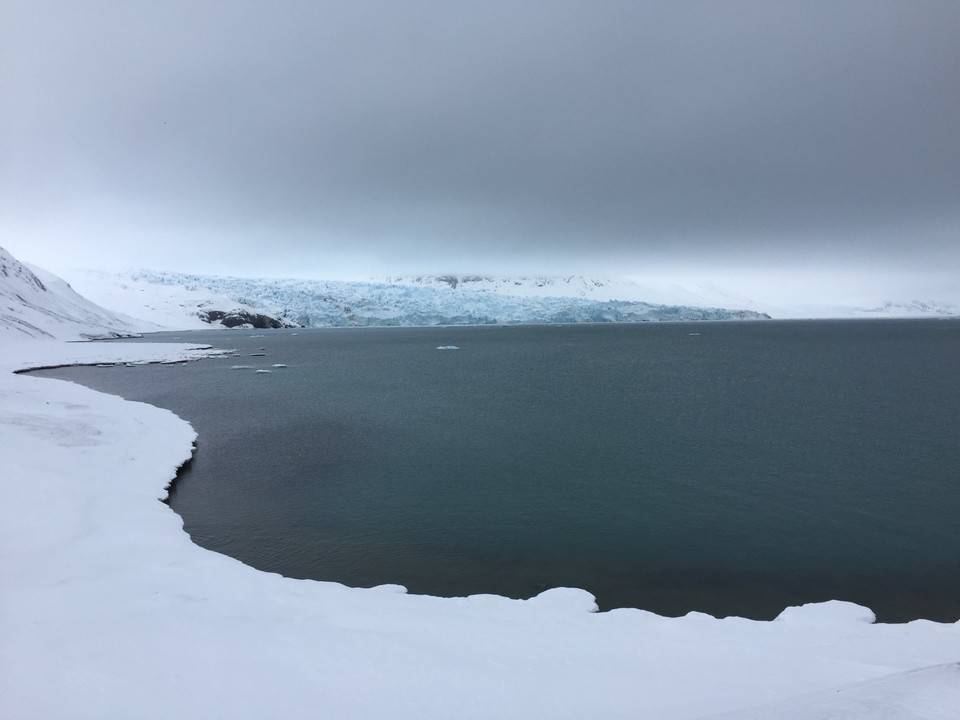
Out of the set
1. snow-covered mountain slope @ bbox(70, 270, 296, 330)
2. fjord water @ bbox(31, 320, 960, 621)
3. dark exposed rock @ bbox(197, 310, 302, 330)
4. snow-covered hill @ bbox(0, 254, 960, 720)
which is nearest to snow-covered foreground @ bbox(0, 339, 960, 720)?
snow-covered hill @ bbox(0, 254, 960, 720)

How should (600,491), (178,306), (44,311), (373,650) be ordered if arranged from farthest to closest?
(178,306)
(44,311)
(600,491)
(373,650)

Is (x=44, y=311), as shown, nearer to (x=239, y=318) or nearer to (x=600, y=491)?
(x=239, y=318)

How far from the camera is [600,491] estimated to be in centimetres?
1980

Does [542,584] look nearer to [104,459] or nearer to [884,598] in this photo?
[884,598]

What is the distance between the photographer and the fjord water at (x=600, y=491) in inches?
527

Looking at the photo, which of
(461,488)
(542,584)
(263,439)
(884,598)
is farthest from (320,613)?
(263,439)

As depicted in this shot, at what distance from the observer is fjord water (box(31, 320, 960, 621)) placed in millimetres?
13375

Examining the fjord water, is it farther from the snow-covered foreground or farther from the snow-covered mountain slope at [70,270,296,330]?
the snow-covered mountain slope at [70,270,296,330]

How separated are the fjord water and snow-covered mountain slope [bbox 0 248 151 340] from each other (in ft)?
195

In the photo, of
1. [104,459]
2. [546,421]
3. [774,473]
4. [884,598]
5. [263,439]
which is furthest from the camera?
[546,421]

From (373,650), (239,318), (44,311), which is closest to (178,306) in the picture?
(239,318)

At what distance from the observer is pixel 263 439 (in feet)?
89.9

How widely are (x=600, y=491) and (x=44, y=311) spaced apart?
384ft

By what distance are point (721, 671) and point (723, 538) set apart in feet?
29.2
